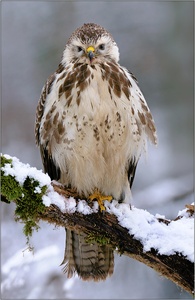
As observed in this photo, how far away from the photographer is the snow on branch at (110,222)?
3549mm

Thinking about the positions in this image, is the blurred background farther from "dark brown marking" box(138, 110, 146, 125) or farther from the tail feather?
"dark brown marking" box(138, 110, 146, 125)

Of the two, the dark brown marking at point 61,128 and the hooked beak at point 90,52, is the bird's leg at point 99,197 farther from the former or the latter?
the hooked beak at point 90,52

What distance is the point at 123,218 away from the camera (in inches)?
153

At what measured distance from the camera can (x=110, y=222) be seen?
3.89 m

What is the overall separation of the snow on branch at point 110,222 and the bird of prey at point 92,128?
0.33 meters

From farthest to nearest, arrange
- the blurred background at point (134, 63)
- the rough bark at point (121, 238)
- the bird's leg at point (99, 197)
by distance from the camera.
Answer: the blurred background at point (134, 63) → the bird's leg at point (99, 197) → the rough bark at point (121, 238)

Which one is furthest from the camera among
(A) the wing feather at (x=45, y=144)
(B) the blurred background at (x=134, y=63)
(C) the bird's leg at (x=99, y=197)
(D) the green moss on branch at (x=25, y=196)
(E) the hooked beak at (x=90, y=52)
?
(B) the blurred background at (x=134, y=63)

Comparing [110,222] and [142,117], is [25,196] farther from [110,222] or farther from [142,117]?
[142,117]

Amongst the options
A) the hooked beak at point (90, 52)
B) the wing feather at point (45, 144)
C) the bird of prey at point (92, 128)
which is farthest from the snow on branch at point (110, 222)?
the hooked beak at point (90, 52)

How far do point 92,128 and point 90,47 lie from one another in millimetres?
591

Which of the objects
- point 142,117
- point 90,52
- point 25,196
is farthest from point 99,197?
point 90,52

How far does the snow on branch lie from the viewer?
11.6 feet

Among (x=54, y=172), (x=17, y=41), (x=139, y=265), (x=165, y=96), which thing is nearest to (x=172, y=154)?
(x=165, y=96)

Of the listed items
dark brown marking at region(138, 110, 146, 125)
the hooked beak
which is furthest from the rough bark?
the hooked beak
